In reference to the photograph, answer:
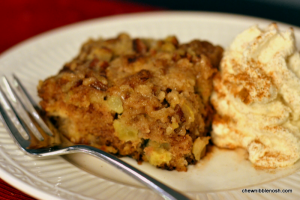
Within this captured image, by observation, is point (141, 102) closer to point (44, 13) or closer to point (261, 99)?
point (261, 99)

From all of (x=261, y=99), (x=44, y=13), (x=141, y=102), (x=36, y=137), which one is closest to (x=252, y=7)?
(x=44, y=13)

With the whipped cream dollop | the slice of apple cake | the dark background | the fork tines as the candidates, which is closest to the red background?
the dark background

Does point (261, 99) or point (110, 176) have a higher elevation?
point (261, 99)

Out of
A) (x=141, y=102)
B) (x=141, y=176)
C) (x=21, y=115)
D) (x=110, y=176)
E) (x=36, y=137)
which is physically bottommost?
(x=110, y=176)

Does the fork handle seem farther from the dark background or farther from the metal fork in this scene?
the dark background

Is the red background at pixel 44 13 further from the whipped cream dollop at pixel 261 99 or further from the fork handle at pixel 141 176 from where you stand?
the fork handle at pixel 141 176

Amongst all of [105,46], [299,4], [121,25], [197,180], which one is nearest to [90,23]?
[121,25]

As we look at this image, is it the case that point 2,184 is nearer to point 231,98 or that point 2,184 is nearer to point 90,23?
point 231,98
